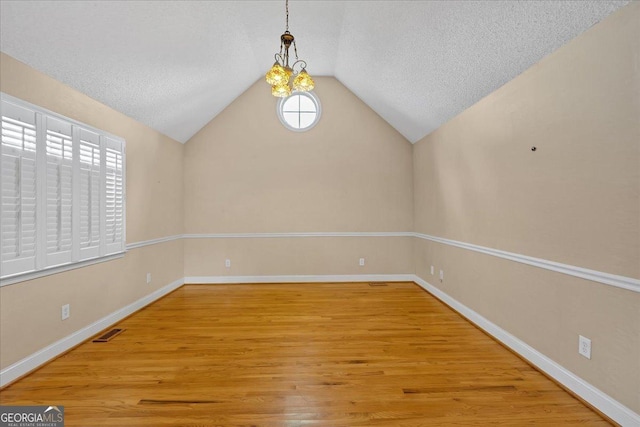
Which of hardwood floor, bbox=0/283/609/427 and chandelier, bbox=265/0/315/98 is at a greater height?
chandelier, bbox=265/0/315/98

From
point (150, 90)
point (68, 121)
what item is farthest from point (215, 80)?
point (68, 121)

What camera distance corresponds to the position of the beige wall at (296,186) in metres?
5.04

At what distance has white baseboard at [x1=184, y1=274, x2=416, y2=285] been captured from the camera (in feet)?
16.6

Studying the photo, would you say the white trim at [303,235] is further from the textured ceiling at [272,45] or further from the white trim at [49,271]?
the white trim at [49,271]

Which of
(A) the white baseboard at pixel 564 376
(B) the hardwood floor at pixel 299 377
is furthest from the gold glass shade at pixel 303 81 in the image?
(A) the white baseboard at pixel 564 376

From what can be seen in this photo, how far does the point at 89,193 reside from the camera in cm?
290

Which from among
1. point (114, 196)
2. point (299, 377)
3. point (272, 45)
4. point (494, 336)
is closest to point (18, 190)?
point (114, 196)

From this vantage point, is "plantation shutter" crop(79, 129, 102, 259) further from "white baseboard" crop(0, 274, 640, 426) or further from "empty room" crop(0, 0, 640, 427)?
"white baseboard" crop(0, 274, 640, 426)

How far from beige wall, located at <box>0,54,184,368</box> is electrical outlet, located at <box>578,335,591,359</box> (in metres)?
3.87

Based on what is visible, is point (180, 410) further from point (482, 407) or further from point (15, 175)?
point (15, 175)

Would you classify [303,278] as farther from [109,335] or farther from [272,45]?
[272,45]

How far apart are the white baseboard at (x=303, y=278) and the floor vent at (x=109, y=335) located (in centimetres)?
195

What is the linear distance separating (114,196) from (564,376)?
4284 millimetres

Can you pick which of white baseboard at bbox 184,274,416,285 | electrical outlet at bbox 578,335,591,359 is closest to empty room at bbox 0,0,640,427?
electrical outlet at bbox 578,335,591,359
